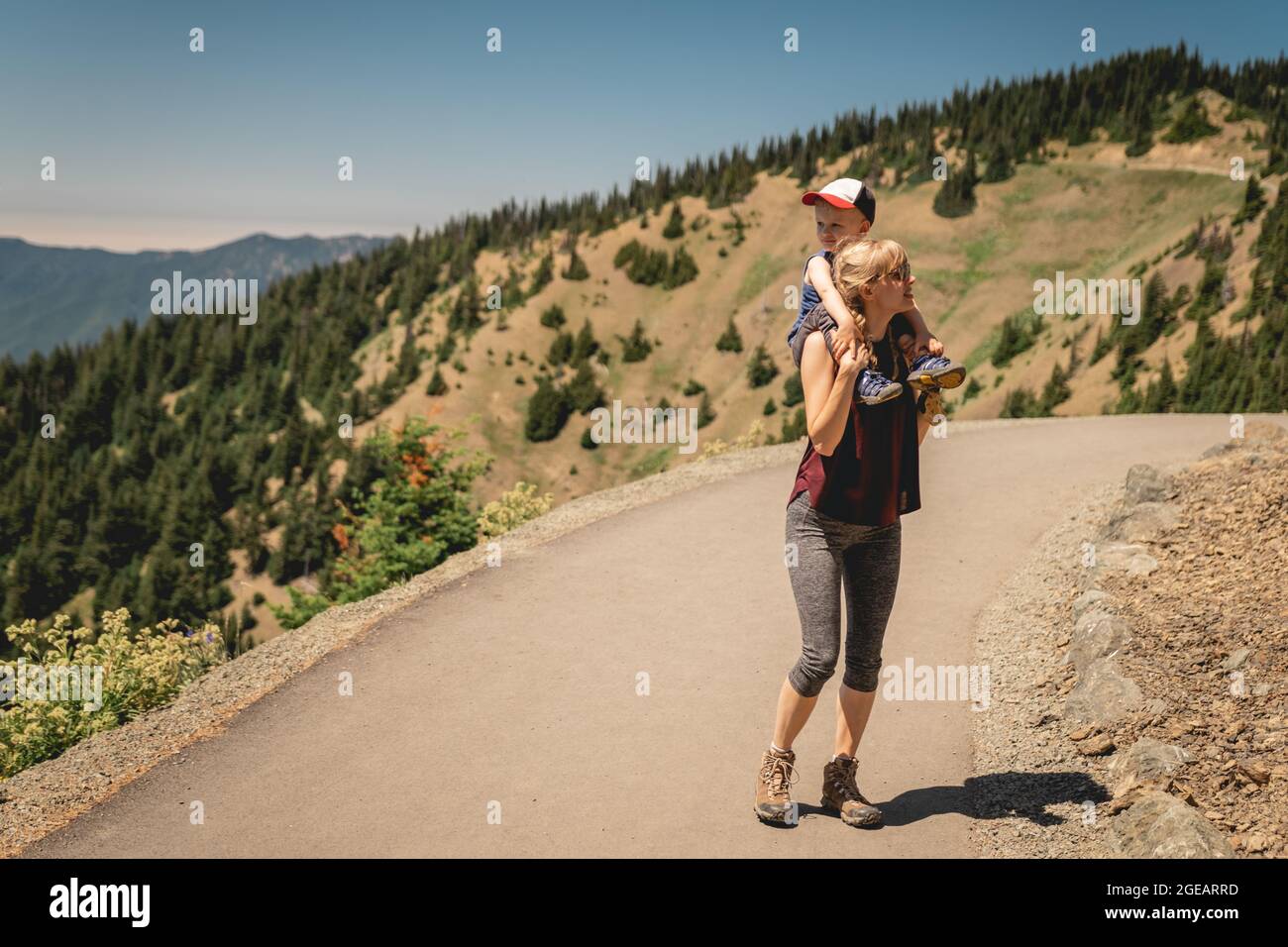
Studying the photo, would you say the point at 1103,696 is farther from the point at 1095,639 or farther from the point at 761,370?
the point at 761,370

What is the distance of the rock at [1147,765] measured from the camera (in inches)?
187

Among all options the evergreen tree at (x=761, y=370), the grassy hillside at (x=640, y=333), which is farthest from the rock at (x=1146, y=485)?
the evergreen tree at (x=761, y=370)

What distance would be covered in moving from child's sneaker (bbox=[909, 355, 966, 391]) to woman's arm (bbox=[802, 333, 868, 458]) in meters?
0.24

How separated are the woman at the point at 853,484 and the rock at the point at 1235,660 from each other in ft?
8.46

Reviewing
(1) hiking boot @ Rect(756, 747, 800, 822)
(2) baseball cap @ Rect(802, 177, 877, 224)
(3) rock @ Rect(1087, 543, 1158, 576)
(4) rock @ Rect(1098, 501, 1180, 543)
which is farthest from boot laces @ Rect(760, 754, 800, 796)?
(4) rock @ Rect(1098, 501, 1180, 543)

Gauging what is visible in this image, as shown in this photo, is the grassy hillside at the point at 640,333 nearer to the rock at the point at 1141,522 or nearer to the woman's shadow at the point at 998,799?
the rock at the point at 1141,522

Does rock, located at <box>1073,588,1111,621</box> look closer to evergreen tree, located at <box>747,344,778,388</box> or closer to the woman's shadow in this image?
the woman's shadow

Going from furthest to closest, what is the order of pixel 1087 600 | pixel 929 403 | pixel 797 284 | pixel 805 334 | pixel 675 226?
pixel 675 226 < pixel 797 284 < pixel 1087 600 < pixel 929 403 < pixel 805 334

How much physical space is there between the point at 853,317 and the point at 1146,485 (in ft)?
22.1

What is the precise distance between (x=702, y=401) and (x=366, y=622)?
247 ft

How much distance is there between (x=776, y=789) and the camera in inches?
188

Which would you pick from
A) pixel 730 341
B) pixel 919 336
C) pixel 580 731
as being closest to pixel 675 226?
pixel 730 341

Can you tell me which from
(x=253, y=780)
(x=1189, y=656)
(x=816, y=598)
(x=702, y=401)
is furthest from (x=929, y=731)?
(x=702, y=401)
